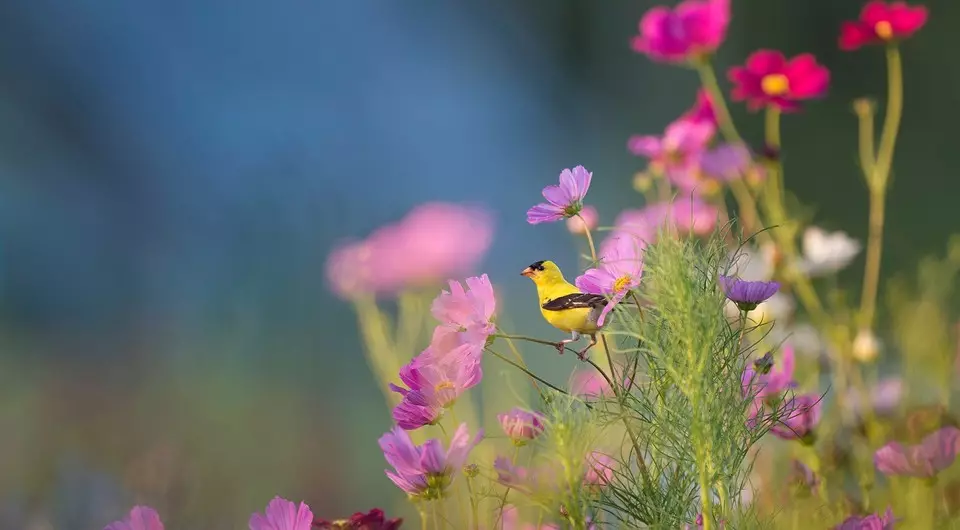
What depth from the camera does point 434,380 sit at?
383mm

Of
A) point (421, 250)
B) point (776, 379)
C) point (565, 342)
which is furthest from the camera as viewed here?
point (421, 250)

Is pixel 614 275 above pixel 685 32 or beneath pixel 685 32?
beneath

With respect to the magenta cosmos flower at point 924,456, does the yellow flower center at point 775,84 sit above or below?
above

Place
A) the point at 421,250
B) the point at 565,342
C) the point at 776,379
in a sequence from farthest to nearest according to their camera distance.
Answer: the point at 421,250, the point at 776,379, the point at 565,342

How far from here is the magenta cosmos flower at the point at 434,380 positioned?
0.38 metres

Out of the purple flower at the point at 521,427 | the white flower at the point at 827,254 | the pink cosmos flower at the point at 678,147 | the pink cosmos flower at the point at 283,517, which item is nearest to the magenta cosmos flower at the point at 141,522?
the pink cosmos flower at the point at 283,517

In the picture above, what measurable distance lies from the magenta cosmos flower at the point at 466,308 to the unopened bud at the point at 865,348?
54 centimetres

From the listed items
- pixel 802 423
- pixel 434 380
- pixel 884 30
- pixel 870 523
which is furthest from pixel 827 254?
pixel 434 380

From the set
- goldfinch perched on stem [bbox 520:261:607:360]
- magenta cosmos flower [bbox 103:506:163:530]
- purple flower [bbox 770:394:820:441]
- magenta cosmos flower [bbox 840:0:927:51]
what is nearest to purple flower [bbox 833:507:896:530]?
purple flower [bbox 770:394:820:441]

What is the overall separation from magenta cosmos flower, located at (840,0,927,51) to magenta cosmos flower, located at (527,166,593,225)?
1.85ft

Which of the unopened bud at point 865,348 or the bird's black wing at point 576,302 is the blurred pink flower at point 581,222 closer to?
the bird's black wing at point 576,302

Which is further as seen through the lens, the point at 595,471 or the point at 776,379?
the point at 776,379

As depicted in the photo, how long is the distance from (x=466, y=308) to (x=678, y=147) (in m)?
0.49

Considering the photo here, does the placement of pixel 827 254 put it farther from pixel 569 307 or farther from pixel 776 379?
pixel 569 307
